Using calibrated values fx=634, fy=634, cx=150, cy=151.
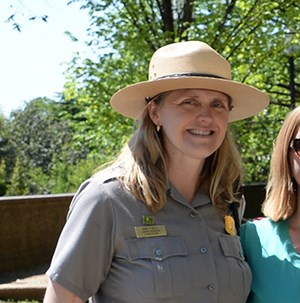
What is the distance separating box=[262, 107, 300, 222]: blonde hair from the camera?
8.66ft

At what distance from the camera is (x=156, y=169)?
8.14ft

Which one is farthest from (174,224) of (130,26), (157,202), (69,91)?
(69,91)

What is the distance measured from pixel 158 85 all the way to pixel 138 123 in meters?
0.20

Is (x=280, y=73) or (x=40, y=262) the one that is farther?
(x=280, y=73)

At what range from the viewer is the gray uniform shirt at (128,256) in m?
2.29

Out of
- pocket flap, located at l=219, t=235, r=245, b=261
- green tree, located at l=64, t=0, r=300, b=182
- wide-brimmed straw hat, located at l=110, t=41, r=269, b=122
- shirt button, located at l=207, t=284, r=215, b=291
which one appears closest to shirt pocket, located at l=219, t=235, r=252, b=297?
pocket flap, located at l=219, t=235, r=245, b=261

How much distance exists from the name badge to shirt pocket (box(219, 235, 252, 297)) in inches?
11.3

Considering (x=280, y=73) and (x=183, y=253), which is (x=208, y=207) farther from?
(x=280, y=73)

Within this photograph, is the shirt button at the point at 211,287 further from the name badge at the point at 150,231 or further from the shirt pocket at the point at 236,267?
the name badge at the point at 150,231

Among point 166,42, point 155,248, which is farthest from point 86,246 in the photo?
point 166,42

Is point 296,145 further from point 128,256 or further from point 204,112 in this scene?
point 128,256

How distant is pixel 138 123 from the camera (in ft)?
8.77

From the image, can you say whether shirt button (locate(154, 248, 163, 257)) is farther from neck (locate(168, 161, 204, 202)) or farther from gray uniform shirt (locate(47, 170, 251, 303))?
neck (locate(168, 161, 204, 202))

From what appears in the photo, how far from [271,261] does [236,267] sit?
15 centimetres
